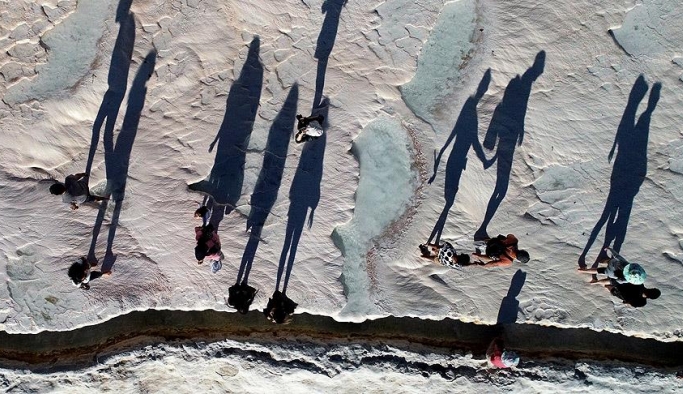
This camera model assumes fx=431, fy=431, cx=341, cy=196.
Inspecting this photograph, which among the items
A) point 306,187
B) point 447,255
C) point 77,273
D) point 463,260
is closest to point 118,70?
Answer: point 77,273

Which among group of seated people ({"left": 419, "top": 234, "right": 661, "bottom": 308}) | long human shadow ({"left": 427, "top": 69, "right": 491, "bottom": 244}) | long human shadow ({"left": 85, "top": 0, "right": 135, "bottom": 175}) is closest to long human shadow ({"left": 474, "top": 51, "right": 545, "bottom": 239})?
long human shadow ({"left": 427, "top": 69, "right": 491, "bottom": 244})

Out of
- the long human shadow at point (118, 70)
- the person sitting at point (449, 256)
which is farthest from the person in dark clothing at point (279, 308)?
the long human shadow at point (118, 70)

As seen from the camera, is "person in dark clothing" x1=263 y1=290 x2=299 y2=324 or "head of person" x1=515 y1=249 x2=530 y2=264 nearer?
"head of person" x1=515 y1=249 x2=530 y2=264

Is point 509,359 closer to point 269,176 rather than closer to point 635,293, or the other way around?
point 635,293

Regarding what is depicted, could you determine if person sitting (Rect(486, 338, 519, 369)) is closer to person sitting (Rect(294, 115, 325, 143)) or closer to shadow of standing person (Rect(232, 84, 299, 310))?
shadow of standing person (Rect(232, 84, 299, 310))

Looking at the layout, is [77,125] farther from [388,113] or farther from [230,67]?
[388,113]

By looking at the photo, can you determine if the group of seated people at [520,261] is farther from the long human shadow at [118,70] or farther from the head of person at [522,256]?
the long human shadow at [118,70]
